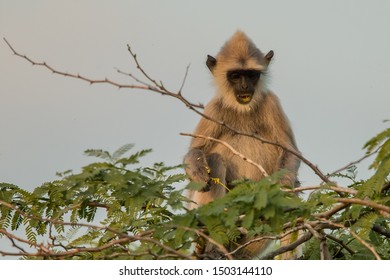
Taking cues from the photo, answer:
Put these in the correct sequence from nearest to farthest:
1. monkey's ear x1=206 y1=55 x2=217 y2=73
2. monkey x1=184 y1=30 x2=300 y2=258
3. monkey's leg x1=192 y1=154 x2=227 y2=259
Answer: monkey's leg x1=192 y1=154 x2=227 y2=259, monkey x1=184 y1=30 x2=300 y2=258, monkey's ear x1=206 y1=55 x2=217 y2=73

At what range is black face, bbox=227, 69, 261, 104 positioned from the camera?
10586 millimetres

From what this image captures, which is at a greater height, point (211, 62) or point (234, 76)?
point (211, 62)

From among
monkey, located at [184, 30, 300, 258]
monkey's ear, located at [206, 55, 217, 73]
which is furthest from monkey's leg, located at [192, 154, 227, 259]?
monkey's ear, located at [206, 55, 217, 73]

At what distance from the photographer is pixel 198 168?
372 inches

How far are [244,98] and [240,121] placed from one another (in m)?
0.33

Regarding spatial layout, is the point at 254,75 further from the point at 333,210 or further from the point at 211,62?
the point at 333,210

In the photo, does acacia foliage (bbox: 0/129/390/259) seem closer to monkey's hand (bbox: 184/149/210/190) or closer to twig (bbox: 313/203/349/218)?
twig (bbox: 313/203/349/218)

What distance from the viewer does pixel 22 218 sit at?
7.12 meters

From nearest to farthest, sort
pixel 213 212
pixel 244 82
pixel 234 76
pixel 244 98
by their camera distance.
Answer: pixel 213 212, pixel 244 98, pixel 244 82, pixel 234 76

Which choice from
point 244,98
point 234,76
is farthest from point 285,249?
point 234,76

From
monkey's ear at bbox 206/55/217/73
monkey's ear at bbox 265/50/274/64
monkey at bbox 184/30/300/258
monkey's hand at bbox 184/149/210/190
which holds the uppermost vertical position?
monkey's ear at bbox 265/50/274/64

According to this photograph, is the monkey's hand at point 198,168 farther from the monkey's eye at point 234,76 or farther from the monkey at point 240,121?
the monkey's eye at point 234,76

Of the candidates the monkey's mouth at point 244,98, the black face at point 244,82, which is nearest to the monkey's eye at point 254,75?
the black face at point 244,82

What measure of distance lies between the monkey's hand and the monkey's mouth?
105cm
